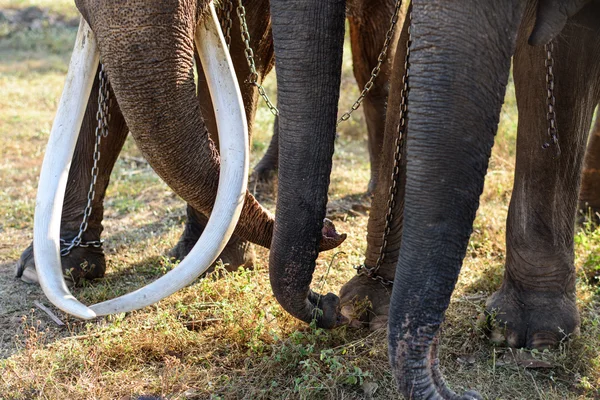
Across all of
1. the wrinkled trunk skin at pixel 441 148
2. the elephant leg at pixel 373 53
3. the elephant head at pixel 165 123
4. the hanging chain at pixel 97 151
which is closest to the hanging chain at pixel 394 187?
the elephant head at pixel 165 123

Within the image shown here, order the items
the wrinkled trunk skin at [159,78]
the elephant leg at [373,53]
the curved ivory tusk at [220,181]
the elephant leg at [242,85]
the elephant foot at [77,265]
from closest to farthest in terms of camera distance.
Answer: the wrinkled trunk skin at [159,78], the curved ivory tusk at [220,181], the elephant leg at [242,85], the elephant foot at [77,265], the elephant leg at [373,53]

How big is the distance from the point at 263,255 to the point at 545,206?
55.6 inches

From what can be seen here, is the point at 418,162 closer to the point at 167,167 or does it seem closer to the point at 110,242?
the point at 167,167

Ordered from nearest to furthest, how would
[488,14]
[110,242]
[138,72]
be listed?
[488,14] < [138,72] < [110,242]

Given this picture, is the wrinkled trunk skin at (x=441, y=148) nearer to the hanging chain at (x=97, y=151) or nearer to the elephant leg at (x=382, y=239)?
the elephant leg at (x=382, y=239)

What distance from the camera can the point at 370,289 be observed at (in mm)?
3193

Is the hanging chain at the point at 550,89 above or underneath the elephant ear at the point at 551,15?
underneath

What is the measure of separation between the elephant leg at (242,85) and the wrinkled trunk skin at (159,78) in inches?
31.4

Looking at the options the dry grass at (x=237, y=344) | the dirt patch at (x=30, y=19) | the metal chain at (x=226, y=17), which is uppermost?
the dirt patch at (x=30, y=19)

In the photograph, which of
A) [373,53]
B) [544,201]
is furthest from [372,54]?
[544,201]

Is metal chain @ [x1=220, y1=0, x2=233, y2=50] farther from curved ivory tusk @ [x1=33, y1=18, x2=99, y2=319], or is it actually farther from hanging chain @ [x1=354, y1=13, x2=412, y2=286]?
hanging chain @ [x1=354, y1=13, x2=412, y2=286]

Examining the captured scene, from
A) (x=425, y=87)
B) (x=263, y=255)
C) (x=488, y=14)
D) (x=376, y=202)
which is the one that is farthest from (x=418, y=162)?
(x=263, y=255)

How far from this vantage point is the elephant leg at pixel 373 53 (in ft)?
14.0

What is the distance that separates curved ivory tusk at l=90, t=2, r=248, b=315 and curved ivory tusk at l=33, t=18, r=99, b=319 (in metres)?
0.27
